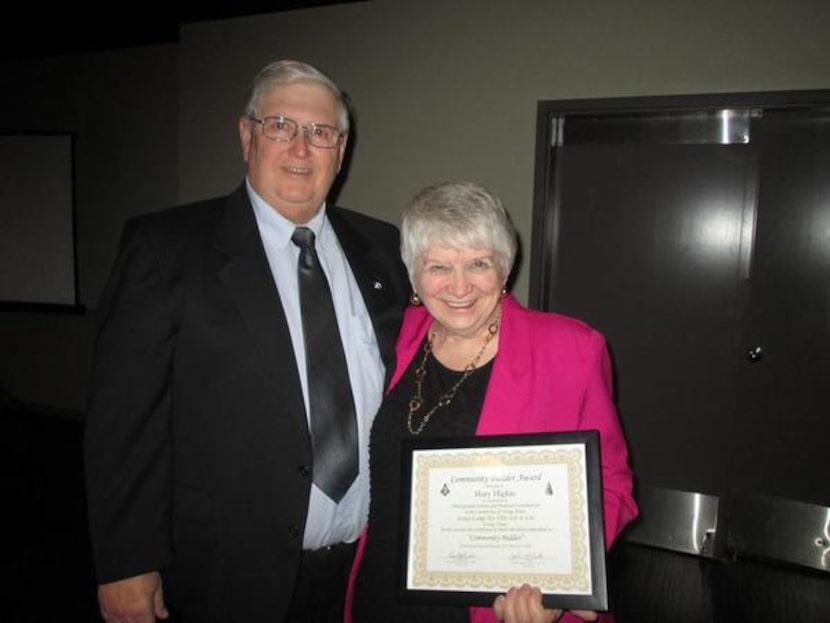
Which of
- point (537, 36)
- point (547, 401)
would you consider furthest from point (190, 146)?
point (547, 401)

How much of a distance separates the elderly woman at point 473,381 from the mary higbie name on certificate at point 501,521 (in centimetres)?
12

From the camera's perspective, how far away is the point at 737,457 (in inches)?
129

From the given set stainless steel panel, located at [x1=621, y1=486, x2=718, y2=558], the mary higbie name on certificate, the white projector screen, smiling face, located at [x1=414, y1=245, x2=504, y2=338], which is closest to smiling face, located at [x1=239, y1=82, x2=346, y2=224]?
smiling face, located at [x1=414, y1=245, x2=504, y2=338]

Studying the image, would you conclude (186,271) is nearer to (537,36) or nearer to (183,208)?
(183,208)

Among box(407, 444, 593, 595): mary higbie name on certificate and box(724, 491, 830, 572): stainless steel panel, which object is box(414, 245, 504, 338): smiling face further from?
box(724, 491, 830, 572): stainless steel panel

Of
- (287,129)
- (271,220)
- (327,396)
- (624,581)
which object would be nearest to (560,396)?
(327,396)

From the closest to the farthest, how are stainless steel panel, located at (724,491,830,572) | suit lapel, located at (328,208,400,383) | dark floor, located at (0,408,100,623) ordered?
suit lapel, located at (328,208,400,383) < dark floor, located at (0,408,100,623) < stainless steel panel, located at (724,491,830,572)

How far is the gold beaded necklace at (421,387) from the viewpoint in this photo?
4.62 feet

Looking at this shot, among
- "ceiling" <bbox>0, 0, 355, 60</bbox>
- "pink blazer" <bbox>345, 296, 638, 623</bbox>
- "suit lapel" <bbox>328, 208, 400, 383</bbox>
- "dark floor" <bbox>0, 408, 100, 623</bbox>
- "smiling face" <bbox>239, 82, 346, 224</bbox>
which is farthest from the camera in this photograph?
"ceiling" <bbox>0, 0, 355, 60</bbox>

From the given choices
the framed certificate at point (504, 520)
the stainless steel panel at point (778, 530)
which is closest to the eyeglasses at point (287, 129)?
the framed certificate at point (504, 520)

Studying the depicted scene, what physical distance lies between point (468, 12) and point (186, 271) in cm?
277

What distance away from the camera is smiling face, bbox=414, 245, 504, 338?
54.7 inches

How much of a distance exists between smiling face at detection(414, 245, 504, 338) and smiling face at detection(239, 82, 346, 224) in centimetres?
39

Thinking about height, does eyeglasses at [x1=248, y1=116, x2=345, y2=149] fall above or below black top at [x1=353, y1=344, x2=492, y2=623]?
above
